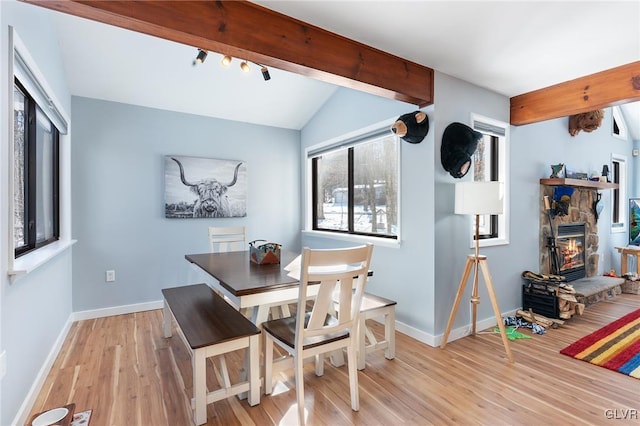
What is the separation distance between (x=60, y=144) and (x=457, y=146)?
3671mm

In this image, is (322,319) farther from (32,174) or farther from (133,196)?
(133,196)

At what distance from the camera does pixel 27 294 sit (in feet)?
6.27

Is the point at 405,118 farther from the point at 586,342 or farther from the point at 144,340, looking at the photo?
the point at 144,340

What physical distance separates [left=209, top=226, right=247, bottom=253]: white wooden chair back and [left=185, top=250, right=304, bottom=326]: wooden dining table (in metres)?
0.78

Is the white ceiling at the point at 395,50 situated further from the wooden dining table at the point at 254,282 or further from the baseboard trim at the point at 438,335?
the baseboard trim at the point at 438,335

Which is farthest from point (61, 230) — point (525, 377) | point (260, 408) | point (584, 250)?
point (584, 250)

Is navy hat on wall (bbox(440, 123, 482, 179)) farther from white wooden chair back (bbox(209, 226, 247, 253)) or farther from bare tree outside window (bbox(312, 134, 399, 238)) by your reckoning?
white wooden chair back (bbox(209, 226, 247, 253))

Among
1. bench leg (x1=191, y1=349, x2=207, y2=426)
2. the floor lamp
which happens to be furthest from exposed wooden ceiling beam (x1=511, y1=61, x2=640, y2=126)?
bench leg (x1=191, y1=349, x2=207, y2=426)

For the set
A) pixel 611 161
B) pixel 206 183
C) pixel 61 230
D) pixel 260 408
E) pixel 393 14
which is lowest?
pixel 260 408

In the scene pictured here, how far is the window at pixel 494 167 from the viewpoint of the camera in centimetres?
333

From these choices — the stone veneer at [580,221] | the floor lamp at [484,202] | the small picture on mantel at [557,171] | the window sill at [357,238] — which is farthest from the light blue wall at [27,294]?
the small picture on mantel at [557,171]

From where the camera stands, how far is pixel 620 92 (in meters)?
2.64

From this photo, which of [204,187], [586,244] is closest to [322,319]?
[204,187]

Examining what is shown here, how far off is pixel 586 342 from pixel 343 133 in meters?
3.14
